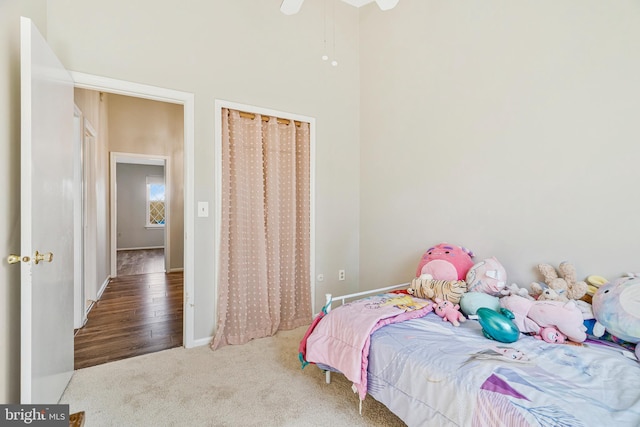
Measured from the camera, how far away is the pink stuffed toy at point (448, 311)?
1.83 m

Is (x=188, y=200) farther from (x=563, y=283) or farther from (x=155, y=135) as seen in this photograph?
(x=155, y=135)

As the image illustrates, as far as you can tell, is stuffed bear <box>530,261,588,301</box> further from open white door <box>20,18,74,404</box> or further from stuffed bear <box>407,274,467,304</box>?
open white door <box>20,18,74,404</box>

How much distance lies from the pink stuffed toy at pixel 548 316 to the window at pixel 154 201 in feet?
32.4

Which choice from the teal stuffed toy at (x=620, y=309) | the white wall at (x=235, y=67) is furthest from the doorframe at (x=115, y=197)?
the teal stuffed toy at (x=620, y=309)

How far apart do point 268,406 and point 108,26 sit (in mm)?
2912

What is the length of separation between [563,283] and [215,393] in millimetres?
2302

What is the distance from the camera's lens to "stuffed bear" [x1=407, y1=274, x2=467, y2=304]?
2.04m

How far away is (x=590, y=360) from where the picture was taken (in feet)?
4.41

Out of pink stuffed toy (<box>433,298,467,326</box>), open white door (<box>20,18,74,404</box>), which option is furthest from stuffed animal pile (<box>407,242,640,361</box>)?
open white door (<box>20,18,74,404</box>)

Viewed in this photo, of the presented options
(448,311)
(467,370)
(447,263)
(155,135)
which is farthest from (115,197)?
(467,370)

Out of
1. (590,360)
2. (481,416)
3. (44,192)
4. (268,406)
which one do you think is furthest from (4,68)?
(590,360)

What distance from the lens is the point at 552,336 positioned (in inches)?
62.9

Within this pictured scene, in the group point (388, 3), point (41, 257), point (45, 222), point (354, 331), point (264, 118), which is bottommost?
point (354, 331)

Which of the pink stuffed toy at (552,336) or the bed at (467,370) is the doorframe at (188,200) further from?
the pink stuffed toy at (552,336)
